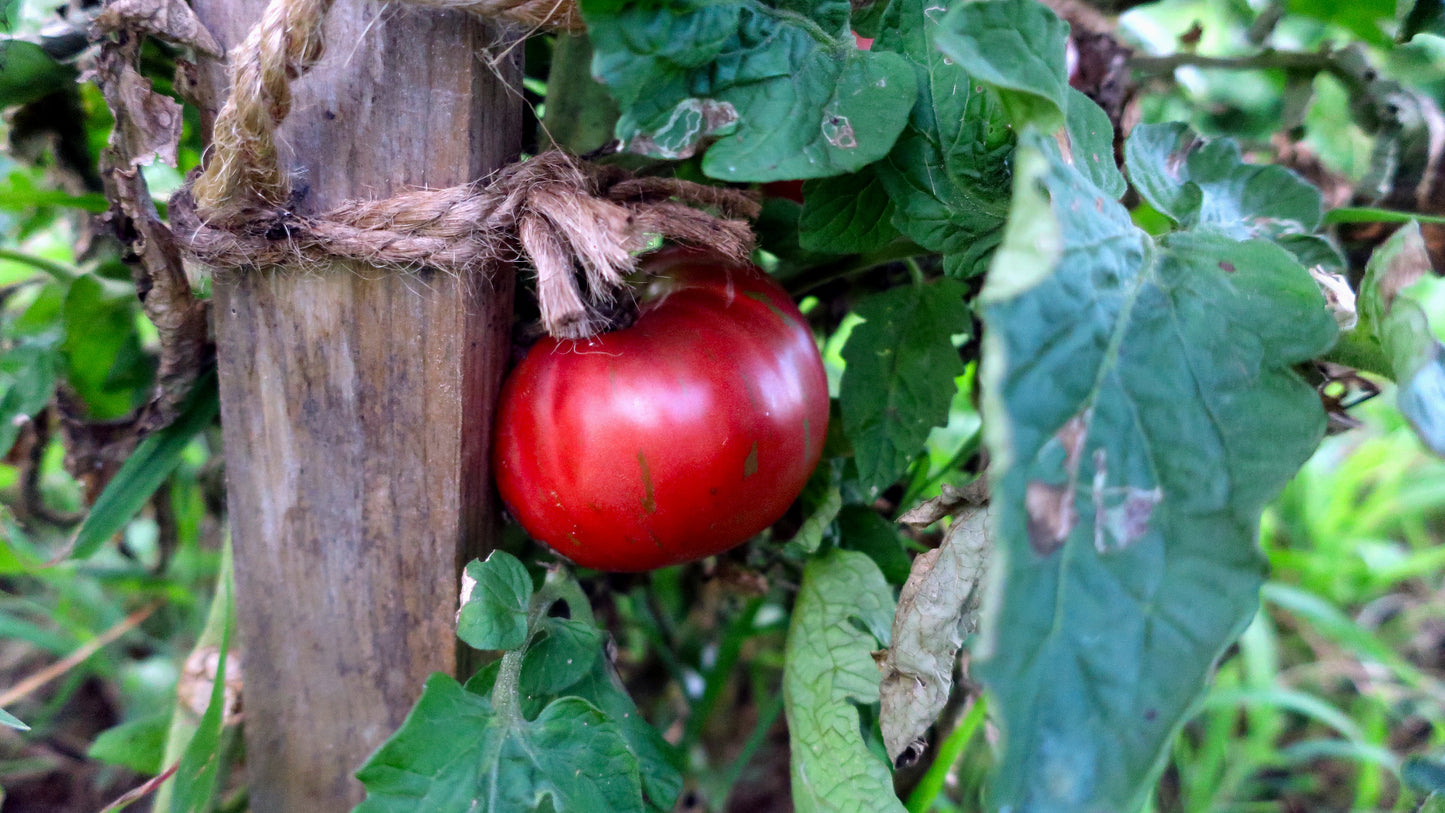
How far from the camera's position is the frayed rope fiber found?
1.69 ft

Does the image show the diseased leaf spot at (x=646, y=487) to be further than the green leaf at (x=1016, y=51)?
Yes

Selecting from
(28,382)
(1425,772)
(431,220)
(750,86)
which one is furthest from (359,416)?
(1425,772)

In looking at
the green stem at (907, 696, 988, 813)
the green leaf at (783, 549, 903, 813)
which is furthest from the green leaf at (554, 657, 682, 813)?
the green stem at (907, 696, 988, 813)

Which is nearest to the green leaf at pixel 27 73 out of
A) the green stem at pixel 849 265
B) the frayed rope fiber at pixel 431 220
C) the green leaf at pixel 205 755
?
the frayed rope fiber at pixel 431 220

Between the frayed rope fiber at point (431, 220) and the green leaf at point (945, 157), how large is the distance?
0.38 ft

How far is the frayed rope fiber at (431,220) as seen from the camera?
51 centimetres

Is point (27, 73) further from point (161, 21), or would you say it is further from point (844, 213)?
point (844, 213)

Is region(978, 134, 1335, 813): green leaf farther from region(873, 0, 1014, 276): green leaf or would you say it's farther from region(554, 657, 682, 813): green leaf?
region(554, 657, 682, 813): green leaf

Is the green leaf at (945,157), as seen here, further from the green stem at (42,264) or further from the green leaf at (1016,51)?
the green stem at (42,264)

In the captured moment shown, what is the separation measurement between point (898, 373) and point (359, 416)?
1.43 ft

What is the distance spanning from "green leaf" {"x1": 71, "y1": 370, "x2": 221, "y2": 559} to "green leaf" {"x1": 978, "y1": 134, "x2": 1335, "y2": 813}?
74 cm

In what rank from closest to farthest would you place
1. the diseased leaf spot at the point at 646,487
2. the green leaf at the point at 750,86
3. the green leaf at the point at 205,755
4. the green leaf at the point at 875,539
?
1. the green leaf at the point at 750,86
2. the diseased leaf spot at the point at 646,487
3. the green leaf at the point at 205,755
4. the green leaf at the point at 875,539

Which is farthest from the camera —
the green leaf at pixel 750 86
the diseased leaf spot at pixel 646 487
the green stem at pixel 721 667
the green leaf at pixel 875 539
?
the green stem at pixel 721 667

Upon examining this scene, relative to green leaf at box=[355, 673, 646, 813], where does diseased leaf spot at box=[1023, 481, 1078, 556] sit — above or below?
above
